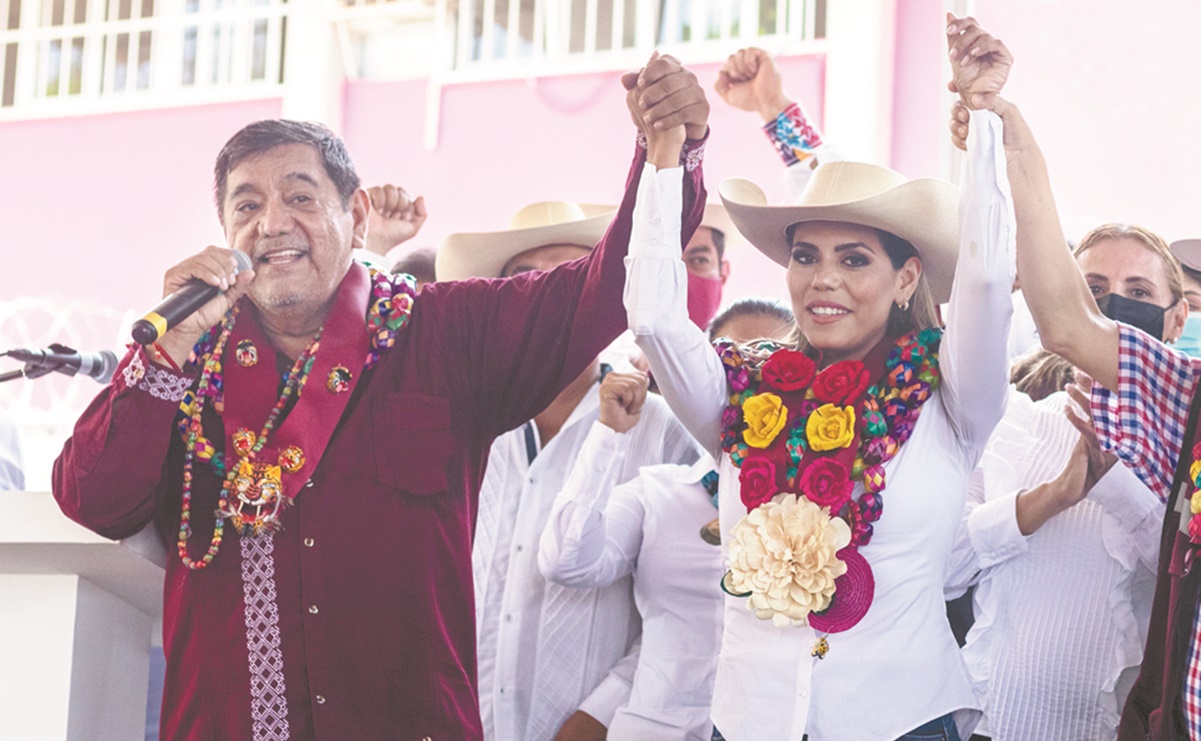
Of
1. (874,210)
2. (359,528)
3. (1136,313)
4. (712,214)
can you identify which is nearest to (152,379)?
(359,528)

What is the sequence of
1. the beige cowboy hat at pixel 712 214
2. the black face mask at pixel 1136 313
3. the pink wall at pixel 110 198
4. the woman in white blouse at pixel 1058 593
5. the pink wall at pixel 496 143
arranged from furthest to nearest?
the pink wall at pixel 110 198 < the pink wall at pixel 496 143 < the beige cowboy hat at pixel 712 214 < the black face mask at pixel 1136 313 < the woman in white blouse at pixel 1058 593

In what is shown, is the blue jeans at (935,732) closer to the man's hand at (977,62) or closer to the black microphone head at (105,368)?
the man's hand at (977,62)

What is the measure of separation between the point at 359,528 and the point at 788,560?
698 mm

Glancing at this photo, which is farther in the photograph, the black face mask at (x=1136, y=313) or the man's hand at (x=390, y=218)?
the man's hand at (x=390, y=218)

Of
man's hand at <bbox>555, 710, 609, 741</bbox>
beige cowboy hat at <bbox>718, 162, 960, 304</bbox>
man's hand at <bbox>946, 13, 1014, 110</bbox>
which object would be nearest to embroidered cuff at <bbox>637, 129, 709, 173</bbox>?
beige cowboy hat at <bbox>718, 162, 960, 304</bbox>

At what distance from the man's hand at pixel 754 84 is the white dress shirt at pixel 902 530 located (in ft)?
4.47

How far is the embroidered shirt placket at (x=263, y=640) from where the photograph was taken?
222 cm

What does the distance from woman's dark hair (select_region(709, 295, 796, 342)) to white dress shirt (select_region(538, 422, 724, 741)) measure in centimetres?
55

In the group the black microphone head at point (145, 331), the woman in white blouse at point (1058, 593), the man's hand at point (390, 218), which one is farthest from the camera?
the man's hand at point (390, 218)

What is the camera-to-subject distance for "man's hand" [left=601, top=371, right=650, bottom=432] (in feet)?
9.19

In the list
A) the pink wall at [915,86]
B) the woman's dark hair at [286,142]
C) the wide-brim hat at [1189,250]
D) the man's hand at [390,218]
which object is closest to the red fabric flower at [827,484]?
the wide-brim hat at [1189,250]

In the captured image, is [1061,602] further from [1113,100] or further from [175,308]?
[1113,100]

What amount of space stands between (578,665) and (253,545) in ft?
3.31

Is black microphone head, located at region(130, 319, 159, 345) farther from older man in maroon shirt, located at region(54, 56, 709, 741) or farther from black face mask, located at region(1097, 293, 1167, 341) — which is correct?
black face mask, located at region(1097, 293, 1167, 341)
